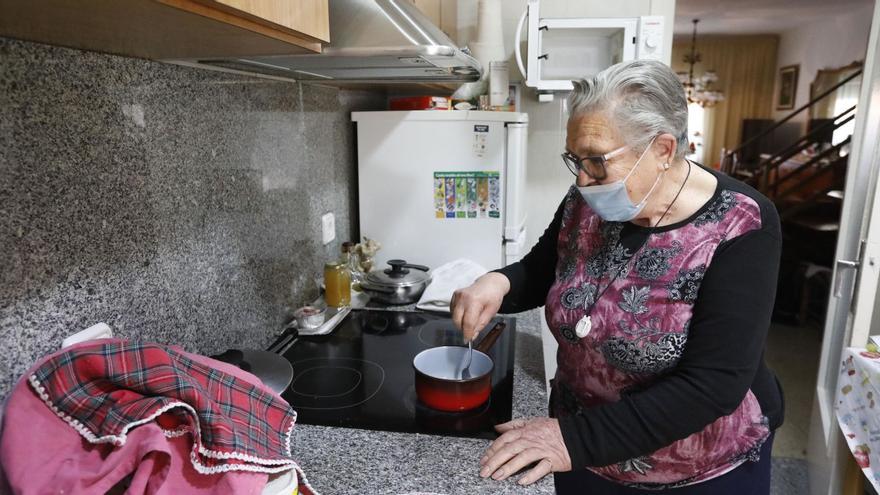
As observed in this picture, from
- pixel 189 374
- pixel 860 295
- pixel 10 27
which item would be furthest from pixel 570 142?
pixel 860 295

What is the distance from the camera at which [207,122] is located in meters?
1.16

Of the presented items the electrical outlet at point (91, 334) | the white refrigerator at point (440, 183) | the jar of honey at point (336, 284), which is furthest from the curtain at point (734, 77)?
the electrical outlet at point (91, 334)

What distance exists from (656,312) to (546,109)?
1760 millimetres

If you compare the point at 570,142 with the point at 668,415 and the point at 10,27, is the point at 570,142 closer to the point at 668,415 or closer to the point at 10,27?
the point at 668,415

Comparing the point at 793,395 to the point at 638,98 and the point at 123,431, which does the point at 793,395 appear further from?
the point at 123,431

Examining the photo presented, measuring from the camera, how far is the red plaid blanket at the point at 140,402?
0.65 m

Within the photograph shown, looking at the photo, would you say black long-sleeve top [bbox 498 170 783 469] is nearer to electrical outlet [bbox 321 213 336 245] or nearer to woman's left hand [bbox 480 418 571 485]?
woman's left hand [bbox 480 418 571 485]

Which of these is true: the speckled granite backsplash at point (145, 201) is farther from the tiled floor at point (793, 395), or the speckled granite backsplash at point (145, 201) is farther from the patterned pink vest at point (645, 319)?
the tiled floor at point (793, 395)

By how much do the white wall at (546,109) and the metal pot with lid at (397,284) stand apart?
1.00m

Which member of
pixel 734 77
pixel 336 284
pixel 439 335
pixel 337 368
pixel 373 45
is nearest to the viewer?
pixel 373 45

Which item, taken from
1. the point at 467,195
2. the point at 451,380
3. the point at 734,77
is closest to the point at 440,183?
the point at 467,195

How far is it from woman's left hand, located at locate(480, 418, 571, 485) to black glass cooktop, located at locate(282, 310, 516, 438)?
11 centimetres

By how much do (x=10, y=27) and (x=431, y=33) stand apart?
0.65 meters

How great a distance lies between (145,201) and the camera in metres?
0.99
